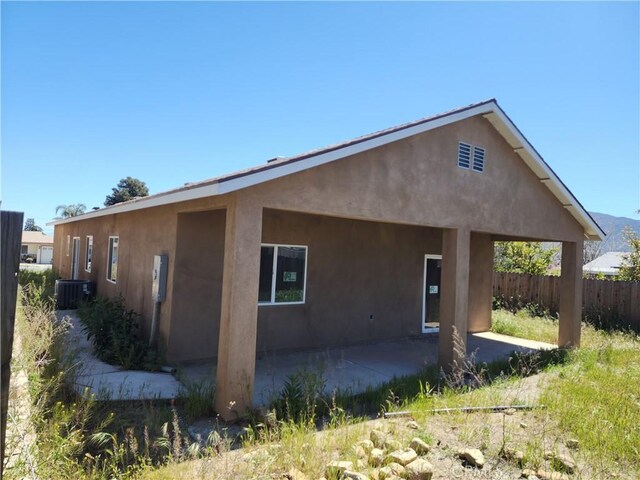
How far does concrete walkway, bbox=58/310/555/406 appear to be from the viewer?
6277 mm

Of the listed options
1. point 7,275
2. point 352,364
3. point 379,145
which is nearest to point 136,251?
point 352,364

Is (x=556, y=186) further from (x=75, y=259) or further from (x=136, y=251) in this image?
(x=75, y=259)

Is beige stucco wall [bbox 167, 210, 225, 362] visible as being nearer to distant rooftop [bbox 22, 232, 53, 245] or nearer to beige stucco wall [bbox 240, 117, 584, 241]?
beige stucco wall [bbox 240, 117, 584, 241]

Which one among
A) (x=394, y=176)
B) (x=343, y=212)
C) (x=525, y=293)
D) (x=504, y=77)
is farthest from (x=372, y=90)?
(x=525, y=293)

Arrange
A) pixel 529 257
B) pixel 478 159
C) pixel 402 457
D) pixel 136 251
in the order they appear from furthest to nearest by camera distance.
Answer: pixel 529 257 < pixel 136 251 < pixel 478 159 < pixel 402 457

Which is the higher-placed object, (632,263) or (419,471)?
(632,263)

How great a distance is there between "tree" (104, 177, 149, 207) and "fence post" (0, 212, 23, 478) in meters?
52.9

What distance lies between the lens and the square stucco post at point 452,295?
8148 mm

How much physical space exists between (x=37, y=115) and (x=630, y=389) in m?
16.1

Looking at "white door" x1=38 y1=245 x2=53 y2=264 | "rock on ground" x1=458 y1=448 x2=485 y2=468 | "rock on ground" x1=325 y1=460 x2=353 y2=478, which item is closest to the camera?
"rock on ground" x1=325 y1=460 x2=353 y2=478

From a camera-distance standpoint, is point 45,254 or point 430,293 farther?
point 45,254

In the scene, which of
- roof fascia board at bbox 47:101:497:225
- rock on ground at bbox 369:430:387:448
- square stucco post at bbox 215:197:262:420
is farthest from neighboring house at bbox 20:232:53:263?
rock on ground at bbox 369:430:387:448

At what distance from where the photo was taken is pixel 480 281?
13.6m

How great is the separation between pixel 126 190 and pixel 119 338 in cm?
4754
